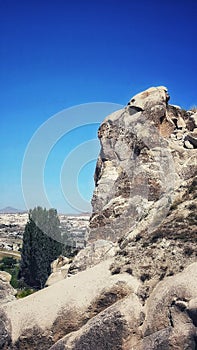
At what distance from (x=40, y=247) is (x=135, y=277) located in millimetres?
37681

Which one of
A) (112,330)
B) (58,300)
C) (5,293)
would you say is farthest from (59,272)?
(112,330)

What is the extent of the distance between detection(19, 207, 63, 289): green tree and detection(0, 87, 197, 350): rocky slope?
28.6 metres

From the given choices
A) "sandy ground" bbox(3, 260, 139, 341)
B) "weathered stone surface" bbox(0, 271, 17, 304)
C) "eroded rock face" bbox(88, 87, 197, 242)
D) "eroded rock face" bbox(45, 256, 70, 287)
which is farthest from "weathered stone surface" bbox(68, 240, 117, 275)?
"weathered stone surface" bbox(0, 271, 17, 304)

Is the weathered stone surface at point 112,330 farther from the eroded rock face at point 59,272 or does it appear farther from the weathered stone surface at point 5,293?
the weathered stone surface at point 5,293

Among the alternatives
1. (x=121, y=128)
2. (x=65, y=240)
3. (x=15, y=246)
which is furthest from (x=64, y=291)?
(x=15, y=246)

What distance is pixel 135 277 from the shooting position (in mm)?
15445

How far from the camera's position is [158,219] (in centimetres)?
1794

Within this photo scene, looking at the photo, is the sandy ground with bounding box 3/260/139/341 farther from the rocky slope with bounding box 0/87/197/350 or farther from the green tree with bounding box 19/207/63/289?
the green tree with bounding box 19/207/63/289

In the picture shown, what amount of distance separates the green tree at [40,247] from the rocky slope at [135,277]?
2859 cm

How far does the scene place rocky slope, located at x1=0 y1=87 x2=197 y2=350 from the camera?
13.4 m

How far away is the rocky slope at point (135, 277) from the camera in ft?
43.9

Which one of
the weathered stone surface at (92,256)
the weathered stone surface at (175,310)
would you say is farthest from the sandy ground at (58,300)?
the weathered stone surface at (92,256)

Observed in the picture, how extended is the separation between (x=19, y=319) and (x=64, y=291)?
1.89m

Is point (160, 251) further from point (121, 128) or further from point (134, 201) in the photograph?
point (121, 128)
